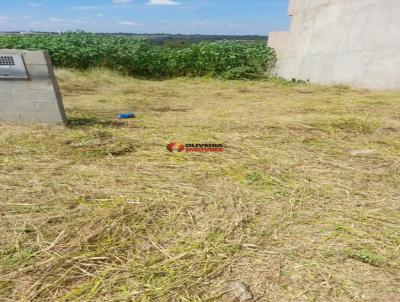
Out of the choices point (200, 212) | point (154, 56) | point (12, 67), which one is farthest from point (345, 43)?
point (12, 67)

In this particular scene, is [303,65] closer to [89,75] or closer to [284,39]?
[284,39]

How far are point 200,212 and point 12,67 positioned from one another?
366 cm

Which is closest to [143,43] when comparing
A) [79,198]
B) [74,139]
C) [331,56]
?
[331,56]

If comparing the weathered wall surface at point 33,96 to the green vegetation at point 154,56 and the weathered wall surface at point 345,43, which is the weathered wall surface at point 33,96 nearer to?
the green vegetation at point 154,56

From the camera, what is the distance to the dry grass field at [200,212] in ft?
5.47

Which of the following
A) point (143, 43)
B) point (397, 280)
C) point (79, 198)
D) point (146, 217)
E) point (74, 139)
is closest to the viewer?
point (397, 280)

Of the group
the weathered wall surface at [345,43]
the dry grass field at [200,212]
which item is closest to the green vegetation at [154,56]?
the weathered wall surface at [345,43]

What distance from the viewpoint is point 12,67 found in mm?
4059

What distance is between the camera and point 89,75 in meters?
9.80

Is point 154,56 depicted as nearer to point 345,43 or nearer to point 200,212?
point 345,43

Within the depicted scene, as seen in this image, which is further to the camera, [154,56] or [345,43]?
[154,56]

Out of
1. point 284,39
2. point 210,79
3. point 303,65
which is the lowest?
point 210,79

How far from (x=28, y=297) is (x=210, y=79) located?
33.3 feet

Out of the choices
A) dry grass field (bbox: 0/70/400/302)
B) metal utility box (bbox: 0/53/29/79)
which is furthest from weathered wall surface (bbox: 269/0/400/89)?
metal utility box (bbox: 0/53/29/79)
